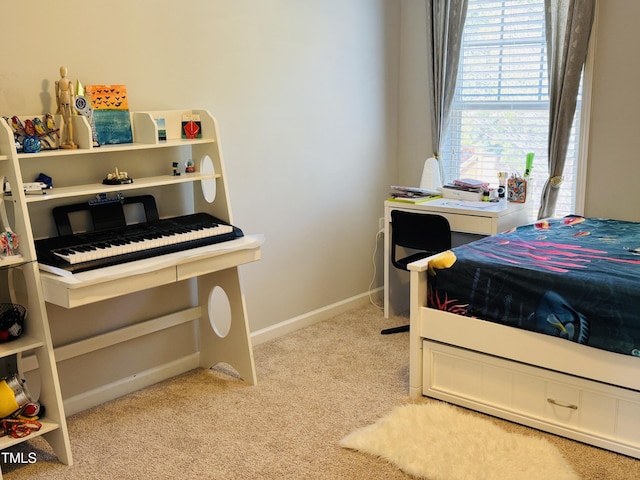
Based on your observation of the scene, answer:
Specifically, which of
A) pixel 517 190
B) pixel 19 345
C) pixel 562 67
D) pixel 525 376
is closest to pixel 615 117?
pixel 562 67

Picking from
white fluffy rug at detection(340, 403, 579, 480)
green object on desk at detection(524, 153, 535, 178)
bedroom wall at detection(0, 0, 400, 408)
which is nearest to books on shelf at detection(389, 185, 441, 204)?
bedroom wall at detection(0, 0, 400, 408)

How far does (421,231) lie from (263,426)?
1436mm

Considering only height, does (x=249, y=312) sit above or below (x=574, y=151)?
below

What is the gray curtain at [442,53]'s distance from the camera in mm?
4004

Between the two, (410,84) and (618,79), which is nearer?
(618,79)

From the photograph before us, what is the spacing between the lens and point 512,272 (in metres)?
2.64

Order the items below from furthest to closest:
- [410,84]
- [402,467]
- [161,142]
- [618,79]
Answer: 1. [410,84]
2. [618,79]
3. [161,142]
4. [402,467]

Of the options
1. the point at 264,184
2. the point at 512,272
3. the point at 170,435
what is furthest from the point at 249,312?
the point at 512,272

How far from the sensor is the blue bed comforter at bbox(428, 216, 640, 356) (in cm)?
239

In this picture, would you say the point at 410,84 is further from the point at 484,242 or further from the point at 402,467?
the point at 402,467

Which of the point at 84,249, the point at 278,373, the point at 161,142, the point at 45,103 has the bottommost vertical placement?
the point at 278,373

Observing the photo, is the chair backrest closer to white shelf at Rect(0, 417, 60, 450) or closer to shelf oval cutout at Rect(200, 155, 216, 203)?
shelf oval cutout at Rect(200, 155, 216, 203)

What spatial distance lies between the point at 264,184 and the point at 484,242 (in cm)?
119

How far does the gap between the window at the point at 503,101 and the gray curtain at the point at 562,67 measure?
85 mm
